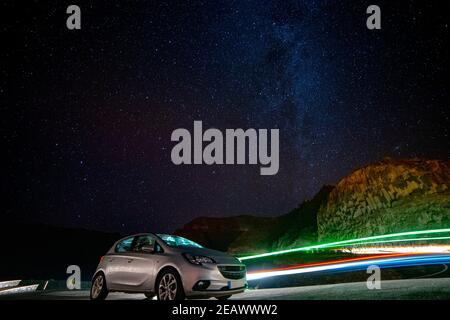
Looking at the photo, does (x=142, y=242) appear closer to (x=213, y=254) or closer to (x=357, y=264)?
(x=213, y=254)

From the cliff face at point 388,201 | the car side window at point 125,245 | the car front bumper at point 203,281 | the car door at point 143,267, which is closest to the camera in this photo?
the car front bumper at point 203,281

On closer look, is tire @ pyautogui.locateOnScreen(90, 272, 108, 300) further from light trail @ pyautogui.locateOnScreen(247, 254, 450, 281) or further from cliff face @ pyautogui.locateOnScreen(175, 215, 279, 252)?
cliff face @ pyautogui.locateOnScreen(175, 215, 279, 252)

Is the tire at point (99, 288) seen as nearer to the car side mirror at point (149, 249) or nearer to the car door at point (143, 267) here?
the car door at point (143, 267)

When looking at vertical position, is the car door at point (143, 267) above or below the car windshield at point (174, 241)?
below

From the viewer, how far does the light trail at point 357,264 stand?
56.1 feet

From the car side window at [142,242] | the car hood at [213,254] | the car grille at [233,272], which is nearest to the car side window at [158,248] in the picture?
the car side window at [142,242]

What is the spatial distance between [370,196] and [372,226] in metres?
7.76

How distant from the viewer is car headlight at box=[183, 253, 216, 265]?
10328mm

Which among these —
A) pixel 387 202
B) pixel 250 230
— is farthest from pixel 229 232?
pixel 387 202

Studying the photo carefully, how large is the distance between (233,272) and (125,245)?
9.39 feet

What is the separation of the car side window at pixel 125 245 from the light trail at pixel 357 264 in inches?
239

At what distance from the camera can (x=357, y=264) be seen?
17.4 meters
